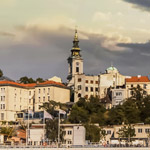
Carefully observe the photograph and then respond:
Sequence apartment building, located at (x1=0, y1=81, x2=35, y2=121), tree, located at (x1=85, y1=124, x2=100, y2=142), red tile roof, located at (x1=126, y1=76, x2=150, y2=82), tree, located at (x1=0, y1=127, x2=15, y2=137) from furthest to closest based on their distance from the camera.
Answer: red tile roof, located at (x1=126, y1=76, x2=150, y2=82)
apartment building, located at (x1=0, y1=81, x2=35, y2=121)
tree, located at (x1=0, y1=127, x2=15, y2=137)
tree, located at (x1=85, y1=124, x2=100, y2=142)

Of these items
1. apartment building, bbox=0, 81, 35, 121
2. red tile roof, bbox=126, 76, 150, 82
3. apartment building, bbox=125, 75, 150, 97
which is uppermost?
red tile roof, bbox=126, 76, 150, 82

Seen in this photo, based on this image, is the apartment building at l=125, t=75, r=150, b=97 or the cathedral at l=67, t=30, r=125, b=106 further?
the cathedral at l=67, t=30, r=125, b=106

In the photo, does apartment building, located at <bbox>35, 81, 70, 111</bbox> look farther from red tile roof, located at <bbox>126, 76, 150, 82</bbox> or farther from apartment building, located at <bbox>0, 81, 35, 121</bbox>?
red tile roof, located at <bbox>126, 76, 150, 82</bbox>

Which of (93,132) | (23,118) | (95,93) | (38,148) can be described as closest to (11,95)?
(23,118)

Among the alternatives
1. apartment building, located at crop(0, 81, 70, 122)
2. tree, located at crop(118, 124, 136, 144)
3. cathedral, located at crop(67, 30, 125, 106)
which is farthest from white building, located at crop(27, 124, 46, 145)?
cathedral, located at crop(67, 30, 125, 106)

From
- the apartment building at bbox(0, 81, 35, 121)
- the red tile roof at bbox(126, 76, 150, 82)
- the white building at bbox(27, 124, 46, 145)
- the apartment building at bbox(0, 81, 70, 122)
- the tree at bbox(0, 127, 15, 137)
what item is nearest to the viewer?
the white building at bbox(27, 124, 46, 145)

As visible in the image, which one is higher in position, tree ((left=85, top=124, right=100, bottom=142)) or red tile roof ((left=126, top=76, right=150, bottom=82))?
red tile roof ((left=126, top=76, right=150, bottom=82))

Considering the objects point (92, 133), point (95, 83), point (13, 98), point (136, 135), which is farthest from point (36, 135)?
point (95, 83)

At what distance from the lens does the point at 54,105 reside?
574ft

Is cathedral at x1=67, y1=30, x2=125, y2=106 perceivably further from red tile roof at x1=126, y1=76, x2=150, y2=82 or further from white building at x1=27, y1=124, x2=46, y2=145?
white building at x1=27, y1=124, x2=46, y2=145

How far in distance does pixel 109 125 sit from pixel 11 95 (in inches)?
1542

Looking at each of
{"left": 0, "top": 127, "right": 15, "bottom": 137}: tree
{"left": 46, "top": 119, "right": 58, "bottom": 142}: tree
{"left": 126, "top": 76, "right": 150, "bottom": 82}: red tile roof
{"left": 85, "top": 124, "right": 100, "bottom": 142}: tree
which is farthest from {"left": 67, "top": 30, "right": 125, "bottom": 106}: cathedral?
{"left": 85, "top": 124, "right": 100, "bottom": 142}: tree

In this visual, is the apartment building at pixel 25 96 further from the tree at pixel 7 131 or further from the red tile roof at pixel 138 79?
the tree at pixel 7 131

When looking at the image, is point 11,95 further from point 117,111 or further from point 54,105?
point 117,111
